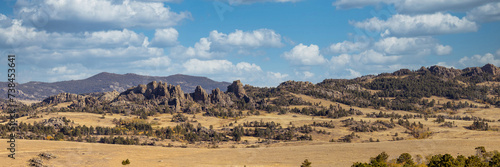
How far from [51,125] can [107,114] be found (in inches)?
1138

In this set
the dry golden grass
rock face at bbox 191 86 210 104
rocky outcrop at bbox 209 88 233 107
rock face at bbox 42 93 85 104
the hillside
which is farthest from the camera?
rock face at bbox 42 93 85 104

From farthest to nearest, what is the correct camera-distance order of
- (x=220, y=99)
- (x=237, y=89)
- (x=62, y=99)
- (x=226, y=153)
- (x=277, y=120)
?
(x=237, y=89), (x=62, y=99), (x=220, y=99), (x=277, y=120), (x=226, y=153)

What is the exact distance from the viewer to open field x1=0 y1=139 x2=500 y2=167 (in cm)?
6700

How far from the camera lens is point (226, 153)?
79000 mm

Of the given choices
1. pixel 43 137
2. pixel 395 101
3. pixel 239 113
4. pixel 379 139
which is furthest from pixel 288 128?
pixel 395 101

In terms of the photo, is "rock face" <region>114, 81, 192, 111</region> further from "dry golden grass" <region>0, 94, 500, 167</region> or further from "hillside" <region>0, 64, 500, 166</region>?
"dry golden grass" <region>0, 94, 500, 167</region>

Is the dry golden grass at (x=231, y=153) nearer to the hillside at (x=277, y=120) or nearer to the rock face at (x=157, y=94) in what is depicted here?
the hillside at (x=277, y=120)

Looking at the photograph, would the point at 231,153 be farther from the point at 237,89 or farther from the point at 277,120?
the point at 237,89

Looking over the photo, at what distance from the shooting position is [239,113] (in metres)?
150

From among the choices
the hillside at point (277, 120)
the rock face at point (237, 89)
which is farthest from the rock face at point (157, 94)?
the rock face at point (237, 89)

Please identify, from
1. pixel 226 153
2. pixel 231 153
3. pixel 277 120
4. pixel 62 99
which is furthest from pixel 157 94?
pixel 231 153

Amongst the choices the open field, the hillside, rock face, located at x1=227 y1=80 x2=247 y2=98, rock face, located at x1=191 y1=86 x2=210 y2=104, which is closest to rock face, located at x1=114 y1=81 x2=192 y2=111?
the hillside

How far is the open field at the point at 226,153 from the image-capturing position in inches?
2638

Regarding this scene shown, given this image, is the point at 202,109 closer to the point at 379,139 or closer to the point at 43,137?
the point at 43,137
